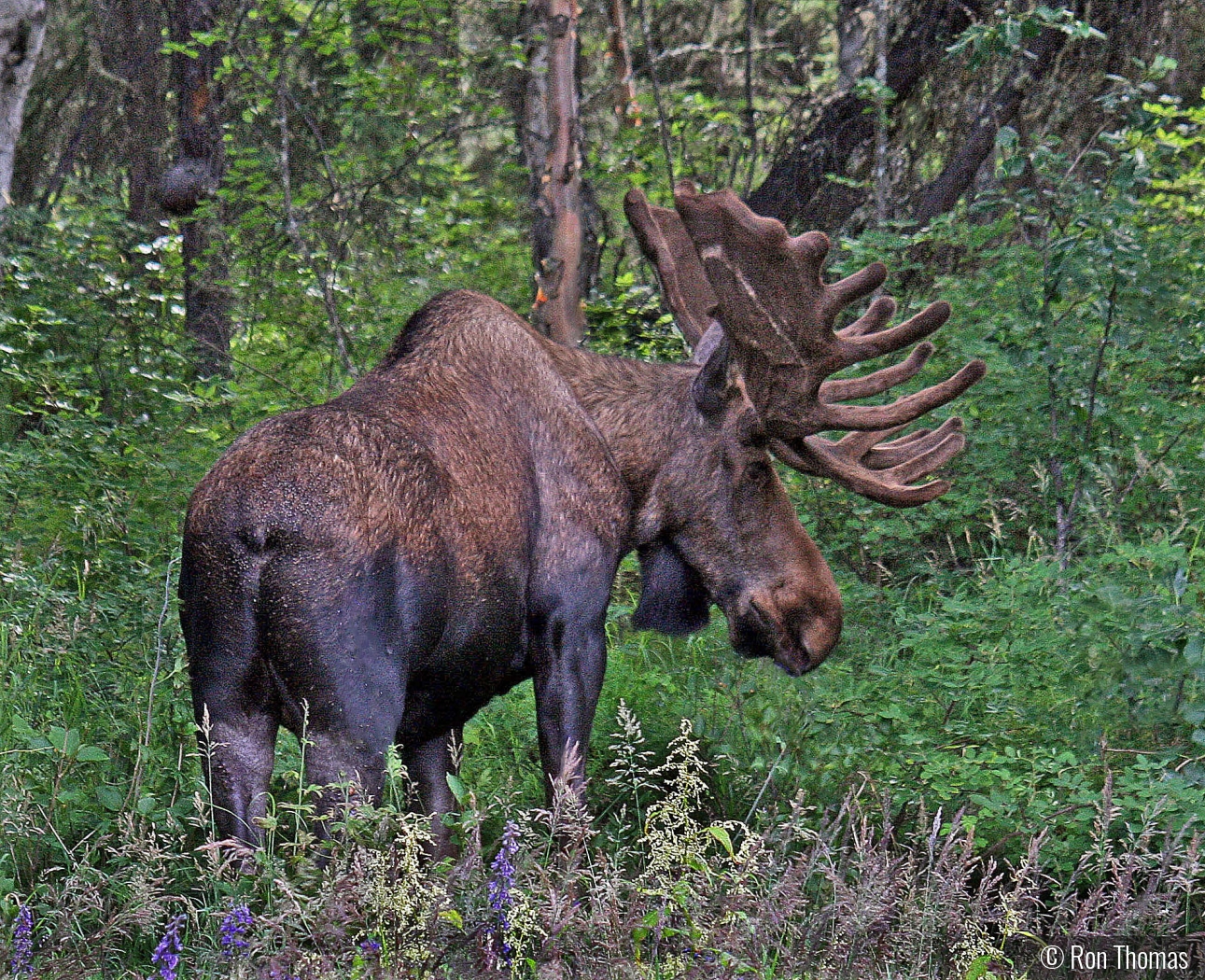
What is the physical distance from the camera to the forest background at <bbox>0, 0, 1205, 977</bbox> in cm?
379

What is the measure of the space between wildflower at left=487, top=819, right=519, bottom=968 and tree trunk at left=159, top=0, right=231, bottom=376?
7.82 meters

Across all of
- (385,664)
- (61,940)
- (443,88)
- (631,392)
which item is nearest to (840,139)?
(443,88)

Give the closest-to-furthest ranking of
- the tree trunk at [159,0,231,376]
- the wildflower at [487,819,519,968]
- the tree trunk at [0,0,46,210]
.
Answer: the wildflower at [487,819,519,968] < the tree trunk at [0,0,46,210] < the tree trunk at [159,0,231,376]

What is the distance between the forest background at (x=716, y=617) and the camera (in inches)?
149

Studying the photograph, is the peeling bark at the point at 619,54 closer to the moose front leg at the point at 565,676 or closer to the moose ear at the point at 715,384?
the moose ear at the point at 715,384

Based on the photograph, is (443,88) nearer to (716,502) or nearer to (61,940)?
(716,502)

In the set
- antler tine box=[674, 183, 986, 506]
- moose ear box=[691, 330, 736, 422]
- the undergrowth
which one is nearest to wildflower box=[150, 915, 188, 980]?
the undergrowth

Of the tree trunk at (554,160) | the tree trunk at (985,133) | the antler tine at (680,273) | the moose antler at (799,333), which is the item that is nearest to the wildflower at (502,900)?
the moose antler at (799,333)

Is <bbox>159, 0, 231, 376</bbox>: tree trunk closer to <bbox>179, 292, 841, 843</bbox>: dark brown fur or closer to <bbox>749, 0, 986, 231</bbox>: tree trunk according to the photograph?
<bbox>749, 0, 986, 231</bbox>: tree trunk

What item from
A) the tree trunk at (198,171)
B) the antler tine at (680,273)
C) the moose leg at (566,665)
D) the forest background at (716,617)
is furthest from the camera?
the tree trunk at (198,171)

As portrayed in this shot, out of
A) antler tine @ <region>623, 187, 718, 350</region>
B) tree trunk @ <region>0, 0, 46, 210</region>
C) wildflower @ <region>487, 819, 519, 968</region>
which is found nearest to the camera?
wildflower @ <region>487, 819, 519, 968</region>

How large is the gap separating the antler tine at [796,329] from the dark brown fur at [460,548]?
0.48 feet

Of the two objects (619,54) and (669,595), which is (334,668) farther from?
(619,54)

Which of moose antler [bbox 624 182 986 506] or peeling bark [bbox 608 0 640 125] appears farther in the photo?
peeling bark [bbox 608 0 640 125]
